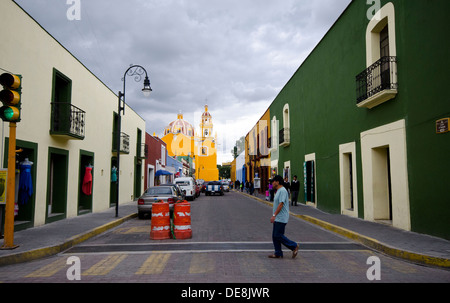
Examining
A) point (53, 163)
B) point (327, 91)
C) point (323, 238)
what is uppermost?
point (327, 91)

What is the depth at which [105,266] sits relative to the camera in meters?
6.73

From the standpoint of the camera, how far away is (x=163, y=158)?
41312 millimetres

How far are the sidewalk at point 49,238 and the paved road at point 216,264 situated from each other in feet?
0.82

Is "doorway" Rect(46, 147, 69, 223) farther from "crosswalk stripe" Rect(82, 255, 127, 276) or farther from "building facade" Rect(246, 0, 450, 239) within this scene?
"building facade" Rect(246, 0, 450, 239)

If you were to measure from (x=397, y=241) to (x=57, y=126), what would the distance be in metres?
11.8

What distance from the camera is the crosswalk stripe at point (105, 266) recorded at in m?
6.21

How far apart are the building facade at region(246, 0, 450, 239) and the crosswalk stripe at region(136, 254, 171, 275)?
6.67m

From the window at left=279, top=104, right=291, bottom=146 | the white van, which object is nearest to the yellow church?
the white van

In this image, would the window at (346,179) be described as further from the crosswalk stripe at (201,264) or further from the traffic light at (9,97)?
the traffic light at (9,97)

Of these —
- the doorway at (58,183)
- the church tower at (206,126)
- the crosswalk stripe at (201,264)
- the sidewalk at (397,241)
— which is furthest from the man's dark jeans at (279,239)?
the church tower at (206,126)

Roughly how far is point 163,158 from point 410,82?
33647 mm
